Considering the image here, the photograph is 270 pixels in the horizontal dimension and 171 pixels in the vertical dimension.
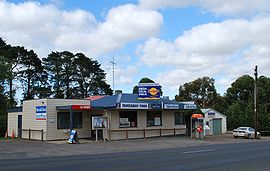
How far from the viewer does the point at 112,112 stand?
3450 cm

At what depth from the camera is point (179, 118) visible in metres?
42.0

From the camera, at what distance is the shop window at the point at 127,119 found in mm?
35438

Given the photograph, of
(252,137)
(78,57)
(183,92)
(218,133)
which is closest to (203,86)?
(183,92)

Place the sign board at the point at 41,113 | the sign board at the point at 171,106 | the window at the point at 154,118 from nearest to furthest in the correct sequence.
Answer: the sign board at the point at 41,113, the sign board at the point at 171,106, the window at the point at 154,118

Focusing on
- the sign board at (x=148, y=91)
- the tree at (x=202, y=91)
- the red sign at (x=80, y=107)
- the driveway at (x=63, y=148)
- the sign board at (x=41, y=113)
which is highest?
the tree at (x=202, y=91)

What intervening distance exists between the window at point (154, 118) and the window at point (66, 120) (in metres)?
7.16

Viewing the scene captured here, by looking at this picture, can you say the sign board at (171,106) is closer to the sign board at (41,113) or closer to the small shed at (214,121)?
the small shed at (214,121)

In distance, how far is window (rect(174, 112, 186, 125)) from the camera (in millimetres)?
41469

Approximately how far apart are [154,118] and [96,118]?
877 centimetres

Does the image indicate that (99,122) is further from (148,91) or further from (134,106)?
(148,91)

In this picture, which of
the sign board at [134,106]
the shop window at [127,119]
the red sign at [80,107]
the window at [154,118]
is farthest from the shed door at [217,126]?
the red sign at [80,107]

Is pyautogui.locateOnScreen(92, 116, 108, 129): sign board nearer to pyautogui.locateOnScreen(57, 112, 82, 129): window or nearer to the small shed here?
pyautogui.locateOnScreen(57, 112, 82, 129): window

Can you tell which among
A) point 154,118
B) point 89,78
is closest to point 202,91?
point 89,78

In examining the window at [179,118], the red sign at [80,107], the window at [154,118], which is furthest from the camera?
the window at [179,118]
